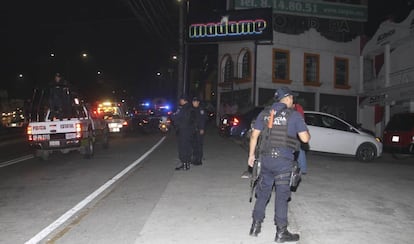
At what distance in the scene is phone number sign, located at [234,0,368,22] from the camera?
98.9 feet

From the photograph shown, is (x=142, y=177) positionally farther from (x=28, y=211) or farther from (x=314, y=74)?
(x=314, y=74)

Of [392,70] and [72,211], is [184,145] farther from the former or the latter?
[392,70]

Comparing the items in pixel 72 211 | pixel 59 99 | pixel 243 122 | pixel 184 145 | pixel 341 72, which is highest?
pixel 341 72

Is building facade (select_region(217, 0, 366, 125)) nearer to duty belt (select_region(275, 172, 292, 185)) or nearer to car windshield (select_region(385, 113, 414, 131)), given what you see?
car windshield (select_region(385, 113, 414, 131))

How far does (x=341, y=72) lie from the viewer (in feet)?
104

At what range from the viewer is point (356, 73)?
31828 mm

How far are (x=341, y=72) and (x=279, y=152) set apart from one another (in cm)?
2758

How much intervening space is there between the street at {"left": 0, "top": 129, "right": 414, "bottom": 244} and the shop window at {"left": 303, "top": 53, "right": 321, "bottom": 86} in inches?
719

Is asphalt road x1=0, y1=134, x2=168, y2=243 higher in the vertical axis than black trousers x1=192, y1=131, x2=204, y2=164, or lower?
lower

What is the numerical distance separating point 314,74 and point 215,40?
23.2 ft

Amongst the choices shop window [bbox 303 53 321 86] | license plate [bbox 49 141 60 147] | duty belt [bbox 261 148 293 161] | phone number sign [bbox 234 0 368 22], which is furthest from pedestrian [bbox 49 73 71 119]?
shop window [bbox 303 53 321 86]

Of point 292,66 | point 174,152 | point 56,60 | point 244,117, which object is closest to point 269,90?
point 292,66

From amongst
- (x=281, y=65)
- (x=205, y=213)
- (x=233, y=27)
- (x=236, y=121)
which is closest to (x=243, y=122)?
(x=236, y=121)

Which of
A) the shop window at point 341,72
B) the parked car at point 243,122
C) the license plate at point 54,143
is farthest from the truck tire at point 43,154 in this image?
the shop window at point 341,72
